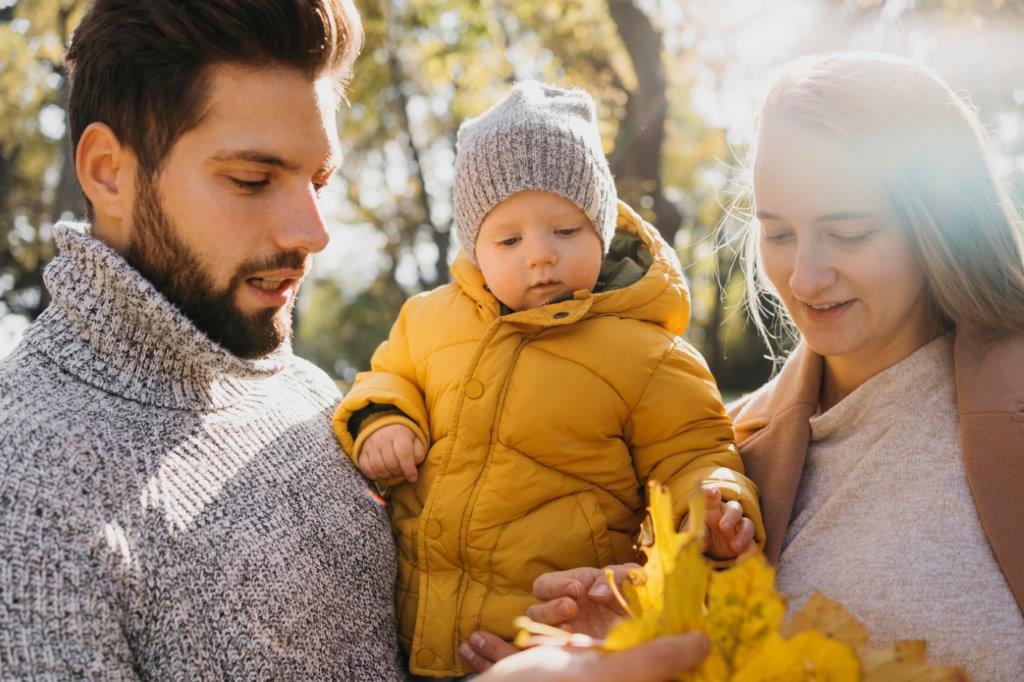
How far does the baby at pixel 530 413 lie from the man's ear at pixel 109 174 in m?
0.84

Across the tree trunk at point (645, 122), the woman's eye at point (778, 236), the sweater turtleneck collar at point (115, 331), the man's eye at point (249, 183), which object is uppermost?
the tree trunk at point (645, 122)

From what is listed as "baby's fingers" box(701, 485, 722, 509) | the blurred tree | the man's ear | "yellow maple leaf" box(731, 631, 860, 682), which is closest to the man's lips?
the man's ear

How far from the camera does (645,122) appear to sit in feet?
30.9

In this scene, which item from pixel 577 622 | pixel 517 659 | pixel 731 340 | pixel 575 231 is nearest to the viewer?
pixel 517 659

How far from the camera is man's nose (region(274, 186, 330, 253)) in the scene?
2406mm

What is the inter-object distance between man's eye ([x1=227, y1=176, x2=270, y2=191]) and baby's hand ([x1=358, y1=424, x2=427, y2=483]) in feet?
2.55

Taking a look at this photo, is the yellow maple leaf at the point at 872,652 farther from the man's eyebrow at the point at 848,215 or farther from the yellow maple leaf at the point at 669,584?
the man's eyebrow at the point at 848,215

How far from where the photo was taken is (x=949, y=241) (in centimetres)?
249

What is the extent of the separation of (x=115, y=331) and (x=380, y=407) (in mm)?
863

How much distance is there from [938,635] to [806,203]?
1.11 metres

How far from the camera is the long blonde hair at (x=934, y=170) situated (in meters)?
2.46

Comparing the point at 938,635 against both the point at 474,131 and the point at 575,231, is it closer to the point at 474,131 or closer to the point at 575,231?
the point at 575,231

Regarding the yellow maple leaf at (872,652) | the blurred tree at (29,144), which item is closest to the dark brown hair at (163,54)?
the yellow maple leaf at (872,652)

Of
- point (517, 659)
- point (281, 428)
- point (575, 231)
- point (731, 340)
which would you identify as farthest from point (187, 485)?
point (731, 340)
